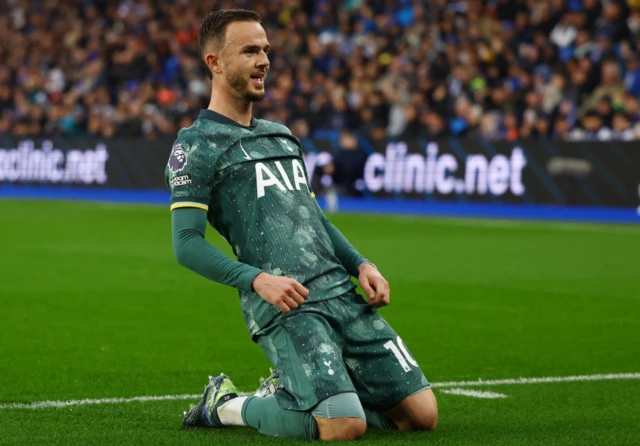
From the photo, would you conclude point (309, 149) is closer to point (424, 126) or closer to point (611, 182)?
point (424, 126)

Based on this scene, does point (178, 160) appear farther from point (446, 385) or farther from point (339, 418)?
point (446, 385)

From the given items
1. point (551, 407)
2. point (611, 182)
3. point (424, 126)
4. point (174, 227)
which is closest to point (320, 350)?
point (174, 227)

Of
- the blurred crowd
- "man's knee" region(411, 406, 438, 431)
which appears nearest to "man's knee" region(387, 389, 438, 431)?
"man's knee" region(411, 406, 438, 431)

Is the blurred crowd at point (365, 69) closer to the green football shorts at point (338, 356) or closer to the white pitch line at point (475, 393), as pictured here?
the white pitch line at point (475, 393)

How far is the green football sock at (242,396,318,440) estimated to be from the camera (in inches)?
200

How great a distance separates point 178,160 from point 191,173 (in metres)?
0.09

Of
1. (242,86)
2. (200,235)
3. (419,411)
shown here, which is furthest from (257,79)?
(419,411)

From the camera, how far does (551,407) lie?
6086 millimetres

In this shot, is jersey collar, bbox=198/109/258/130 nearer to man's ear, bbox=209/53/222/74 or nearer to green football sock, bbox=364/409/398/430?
→ man's ear, bbox=209/53/222/74

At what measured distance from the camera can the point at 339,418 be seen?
5.00 metres

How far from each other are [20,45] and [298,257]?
110 feet

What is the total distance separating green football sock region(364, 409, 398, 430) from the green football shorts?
46 millimetres

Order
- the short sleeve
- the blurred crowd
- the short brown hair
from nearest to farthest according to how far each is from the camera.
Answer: the short sleeve, the short brown hair, the blurred crowd

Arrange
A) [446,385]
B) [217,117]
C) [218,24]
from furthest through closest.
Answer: [446,385]
[217,117]
[218,24]
